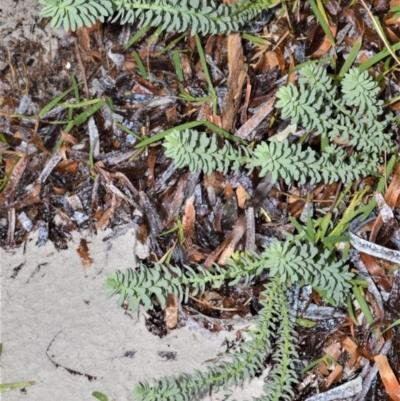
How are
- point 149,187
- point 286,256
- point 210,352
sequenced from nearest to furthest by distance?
point 286,256 < point 210,352 < point 149,187

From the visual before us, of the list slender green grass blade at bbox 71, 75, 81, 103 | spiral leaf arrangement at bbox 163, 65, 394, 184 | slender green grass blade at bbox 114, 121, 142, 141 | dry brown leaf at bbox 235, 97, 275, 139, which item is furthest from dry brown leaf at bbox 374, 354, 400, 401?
slender green grass blade at bbox 71, 75, 81, 103

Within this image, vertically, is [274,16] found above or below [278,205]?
above

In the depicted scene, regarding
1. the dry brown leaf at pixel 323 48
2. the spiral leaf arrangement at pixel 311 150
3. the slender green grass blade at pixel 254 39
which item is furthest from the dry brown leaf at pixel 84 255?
the dry brown leaf at pixel 323 48

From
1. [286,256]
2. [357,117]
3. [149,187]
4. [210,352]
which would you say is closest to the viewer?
[286,256]

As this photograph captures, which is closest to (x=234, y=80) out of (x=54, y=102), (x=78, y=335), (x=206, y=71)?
(x=206, y=71)

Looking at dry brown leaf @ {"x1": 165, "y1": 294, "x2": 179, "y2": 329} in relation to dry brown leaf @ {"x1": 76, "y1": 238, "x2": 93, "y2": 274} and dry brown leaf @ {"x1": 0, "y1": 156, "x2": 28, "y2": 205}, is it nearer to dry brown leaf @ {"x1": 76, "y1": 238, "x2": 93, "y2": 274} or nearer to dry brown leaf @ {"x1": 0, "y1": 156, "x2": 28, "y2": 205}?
dry brown leaf @ {"x1": 76, "y1": 238, "x2": 93, "y2": 274}

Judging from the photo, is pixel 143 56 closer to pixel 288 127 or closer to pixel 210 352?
pixel 288 127

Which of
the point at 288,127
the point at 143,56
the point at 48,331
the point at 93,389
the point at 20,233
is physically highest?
the point at 143,56

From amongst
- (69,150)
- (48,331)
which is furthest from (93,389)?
(69,150)

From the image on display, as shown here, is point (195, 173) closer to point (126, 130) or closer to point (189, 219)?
Answer: point (189, 219)

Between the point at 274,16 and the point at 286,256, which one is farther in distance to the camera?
the point at 274,16
